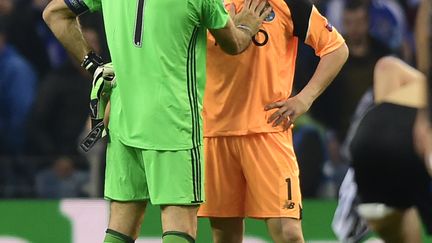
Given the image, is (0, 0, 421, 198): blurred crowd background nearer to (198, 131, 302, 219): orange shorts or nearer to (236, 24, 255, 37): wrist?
(198, 131, 302, 219): orange shorts

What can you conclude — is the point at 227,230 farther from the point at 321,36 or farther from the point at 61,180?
the point at 61,180

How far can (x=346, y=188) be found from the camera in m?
7.71

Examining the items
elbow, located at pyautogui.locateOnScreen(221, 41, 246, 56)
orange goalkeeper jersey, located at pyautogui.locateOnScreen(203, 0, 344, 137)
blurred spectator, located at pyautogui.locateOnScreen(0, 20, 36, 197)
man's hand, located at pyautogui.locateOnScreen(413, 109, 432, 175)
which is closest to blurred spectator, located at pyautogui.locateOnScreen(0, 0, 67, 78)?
blurred spectator, located at pyautogui.locateOnScreen(0, 20, 36, 197)

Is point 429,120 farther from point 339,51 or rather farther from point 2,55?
point 2,55

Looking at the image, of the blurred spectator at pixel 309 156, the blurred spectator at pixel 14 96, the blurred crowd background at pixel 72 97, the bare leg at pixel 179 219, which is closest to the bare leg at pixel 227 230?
the bare leg at pixel 179 219

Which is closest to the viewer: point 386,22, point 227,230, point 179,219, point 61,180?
point 179,219

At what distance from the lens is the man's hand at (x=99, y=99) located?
6.52 metres

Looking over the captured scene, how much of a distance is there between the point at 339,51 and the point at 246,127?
0.66 m

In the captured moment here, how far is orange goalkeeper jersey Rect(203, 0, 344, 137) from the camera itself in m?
6.94

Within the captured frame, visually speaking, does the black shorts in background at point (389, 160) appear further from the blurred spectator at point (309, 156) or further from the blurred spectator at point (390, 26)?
the blurred spectator at point (390, 26)

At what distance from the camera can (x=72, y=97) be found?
1041 centimetres

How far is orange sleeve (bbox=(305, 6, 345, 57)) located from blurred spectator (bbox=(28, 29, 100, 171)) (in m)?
3.59

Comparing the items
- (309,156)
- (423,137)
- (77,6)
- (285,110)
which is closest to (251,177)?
(285,110)

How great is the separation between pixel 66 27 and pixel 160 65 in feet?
2.18
